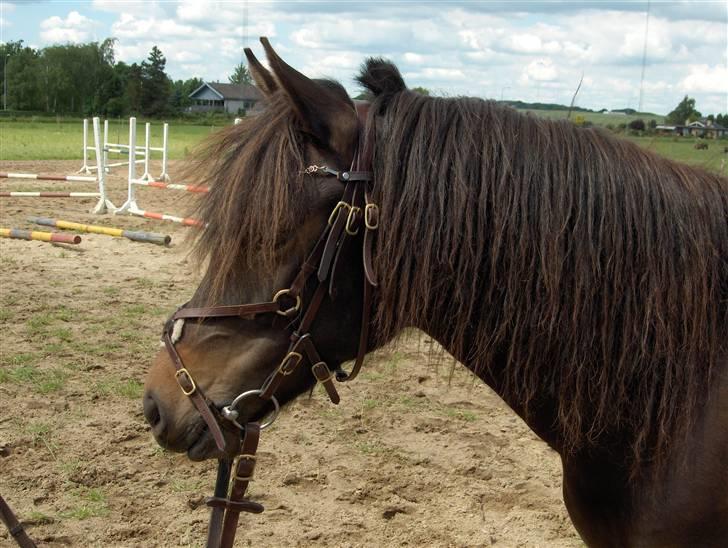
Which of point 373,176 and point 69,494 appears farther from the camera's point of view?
point 69,494

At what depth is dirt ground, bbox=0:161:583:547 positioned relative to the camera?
12.1 ft

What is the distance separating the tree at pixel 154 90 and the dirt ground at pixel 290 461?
104 feet

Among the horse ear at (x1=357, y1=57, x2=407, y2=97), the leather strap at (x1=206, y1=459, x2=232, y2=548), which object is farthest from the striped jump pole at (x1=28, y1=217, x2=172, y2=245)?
the horse ear at (x1=357, y1=57, x2=407, y2=97)

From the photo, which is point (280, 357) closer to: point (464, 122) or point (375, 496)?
point (464, 122)

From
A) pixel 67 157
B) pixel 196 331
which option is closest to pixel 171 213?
pixel 196 331

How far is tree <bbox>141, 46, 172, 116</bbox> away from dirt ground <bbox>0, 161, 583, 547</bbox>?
31.9 meters

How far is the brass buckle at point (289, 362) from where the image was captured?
1.98 meters

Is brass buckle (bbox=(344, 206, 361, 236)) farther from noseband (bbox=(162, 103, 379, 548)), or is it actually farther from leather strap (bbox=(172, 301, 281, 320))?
leather strap (bbox=(172, 301, 281, 320))

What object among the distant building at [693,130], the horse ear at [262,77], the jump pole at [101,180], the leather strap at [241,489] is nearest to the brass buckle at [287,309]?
the leather strap at [241,489]

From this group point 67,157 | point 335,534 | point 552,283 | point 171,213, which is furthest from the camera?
point 67,157

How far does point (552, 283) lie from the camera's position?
1.94 meters

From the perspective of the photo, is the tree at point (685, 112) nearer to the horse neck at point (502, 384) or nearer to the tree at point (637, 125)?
the tree at point (637, 125)

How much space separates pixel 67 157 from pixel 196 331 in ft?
86.2

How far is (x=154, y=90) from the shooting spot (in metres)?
38.6
